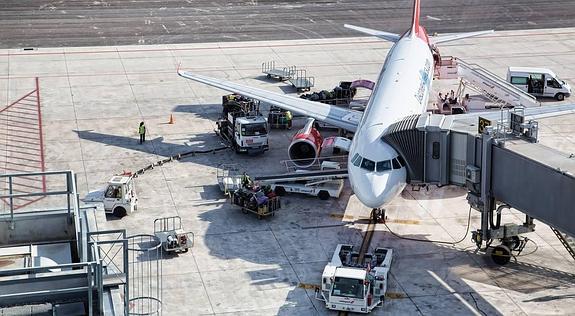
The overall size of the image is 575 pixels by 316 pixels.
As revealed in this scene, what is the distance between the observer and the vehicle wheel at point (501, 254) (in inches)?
2055

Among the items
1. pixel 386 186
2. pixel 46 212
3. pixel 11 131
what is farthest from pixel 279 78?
pixel 46 212

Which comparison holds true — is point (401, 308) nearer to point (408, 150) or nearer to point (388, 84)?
point (408, 150)

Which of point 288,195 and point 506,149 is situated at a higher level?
point 506,149

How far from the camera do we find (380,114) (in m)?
56.6

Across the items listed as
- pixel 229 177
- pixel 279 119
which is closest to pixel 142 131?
pixel 229 177

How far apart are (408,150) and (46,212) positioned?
26.7 metres

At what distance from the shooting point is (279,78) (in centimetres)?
8662

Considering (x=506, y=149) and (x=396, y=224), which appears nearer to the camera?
(x=506, y=149)

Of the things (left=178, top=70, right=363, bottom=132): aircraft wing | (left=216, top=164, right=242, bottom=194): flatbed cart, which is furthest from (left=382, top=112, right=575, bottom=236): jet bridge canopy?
(left=178, top=70, right=363, bottom=132): aircraft wing

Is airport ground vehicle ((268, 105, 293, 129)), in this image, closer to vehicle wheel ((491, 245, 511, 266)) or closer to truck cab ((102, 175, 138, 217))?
truck cab ((102, 175, 138, 217))

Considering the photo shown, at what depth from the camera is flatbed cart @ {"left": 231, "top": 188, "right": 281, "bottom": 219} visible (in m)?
57.6

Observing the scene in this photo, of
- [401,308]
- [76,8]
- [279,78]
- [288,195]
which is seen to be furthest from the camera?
[76,8]

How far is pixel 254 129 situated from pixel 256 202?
34.8 feet

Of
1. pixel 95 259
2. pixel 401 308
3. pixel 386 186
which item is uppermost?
pixel 95 259
